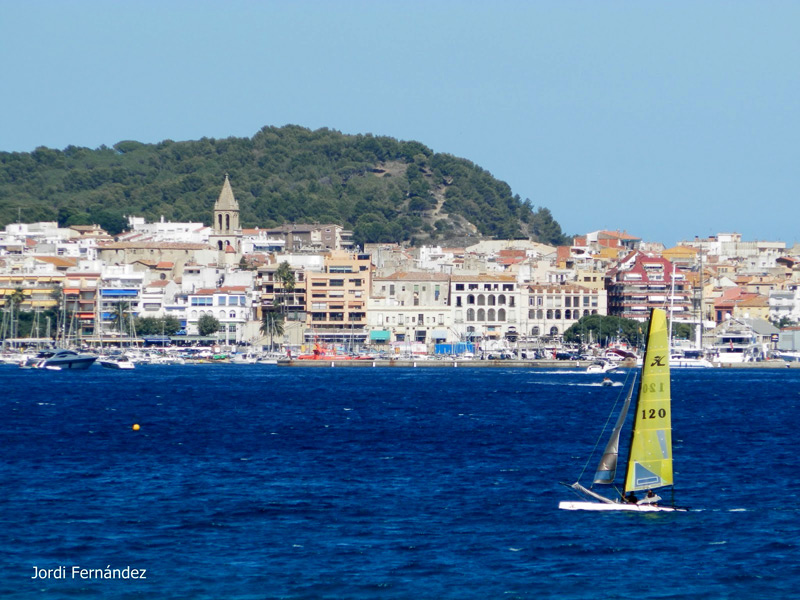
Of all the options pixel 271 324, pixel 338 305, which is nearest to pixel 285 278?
pixel 271 324

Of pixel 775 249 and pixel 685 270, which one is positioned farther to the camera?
pixel 775 249

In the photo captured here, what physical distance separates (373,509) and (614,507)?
495 centimetres

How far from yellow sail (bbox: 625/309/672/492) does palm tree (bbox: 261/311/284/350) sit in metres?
100

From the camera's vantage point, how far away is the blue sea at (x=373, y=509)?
81.1 feet

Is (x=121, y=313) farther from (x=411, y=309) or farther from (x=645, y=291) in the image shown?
(x=645, y=291)

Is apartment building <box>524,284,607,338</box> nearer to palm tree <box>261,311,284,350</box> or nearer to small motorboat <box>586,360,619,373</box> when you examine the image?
palm tree <box>261,311,284,350</box>

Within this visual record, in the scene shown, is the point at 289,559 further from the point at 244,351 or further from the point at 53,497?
the point at 244,351

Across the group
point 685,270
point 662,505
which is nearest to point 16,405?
point 662,505

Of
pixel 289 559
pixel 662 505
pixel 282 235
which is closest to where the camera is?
pixel 289 559

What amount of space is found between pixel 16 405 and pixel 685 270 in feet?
322

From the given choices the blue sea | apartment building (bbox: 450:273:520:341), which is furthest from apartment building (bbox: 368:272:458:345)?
the blue sea

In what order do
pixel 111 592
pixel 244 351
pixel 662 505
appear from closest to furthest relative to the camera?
pixel 111 592 → pixel 662 505 → pixel 244 351

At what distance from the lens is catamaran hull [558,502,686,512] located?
30.0 metres

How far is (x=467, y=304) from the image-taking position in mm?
134000
